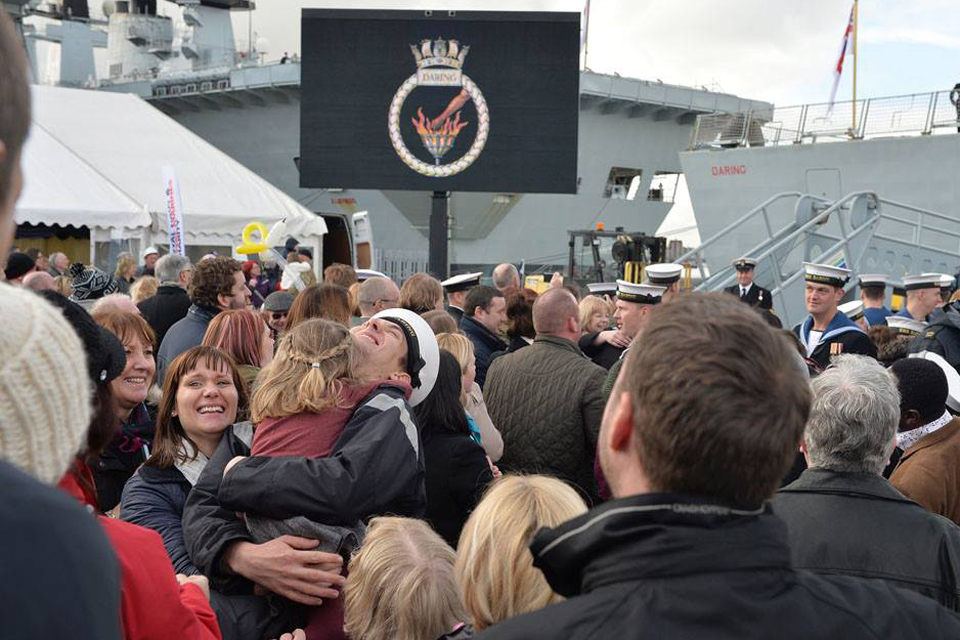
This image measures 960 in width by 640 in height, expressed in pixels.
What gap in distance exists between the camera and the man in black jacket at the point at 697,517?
1257mm

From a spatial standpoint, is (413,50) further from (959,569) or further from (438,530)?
(959,569)

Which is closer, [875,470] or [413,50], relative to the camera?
[875,470]

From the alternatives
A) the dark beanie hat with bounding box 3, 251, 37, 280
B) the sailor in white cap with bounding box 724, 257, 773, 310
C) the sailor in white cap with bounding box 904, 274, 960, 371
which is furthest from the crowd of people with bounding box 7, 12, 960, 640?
the sailor in white cap with bounding box 724, 257, 773, 310

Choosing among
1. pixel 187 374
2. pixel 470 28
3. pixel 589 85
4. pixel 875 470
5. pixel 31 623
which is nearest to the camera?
pixel 31 623

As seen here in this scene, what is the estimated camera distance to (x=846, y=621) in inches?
53.5

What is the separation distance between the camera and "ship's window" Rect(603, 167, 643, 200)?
30.9 m

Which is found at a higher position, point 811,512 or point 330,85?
point 330,85

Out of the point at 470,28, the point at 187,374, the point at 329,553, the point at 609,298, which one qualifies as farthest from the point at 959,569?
the point at 470,28

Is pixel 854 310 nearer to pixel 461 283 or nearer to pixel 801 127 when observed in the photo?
pixel 461 283

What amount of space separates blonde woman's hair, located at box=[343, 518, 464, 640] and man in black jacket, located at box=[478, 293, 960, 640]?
953 mm

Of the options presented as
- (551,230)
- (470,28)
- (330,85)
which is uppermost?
(470,28)

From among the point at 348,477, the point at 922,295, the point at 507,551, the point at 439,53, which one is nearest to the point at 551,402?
the point at 348,477

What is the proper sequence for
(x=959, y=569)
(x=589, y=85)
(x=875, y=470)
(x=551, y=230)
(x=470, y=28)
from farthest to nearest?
(x=551, y=230) < (x=589, y=85) < (x=470, y=28) < (x=875, y=470) < (x=959, y=569)

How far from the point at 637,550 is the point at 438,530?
2360mm
